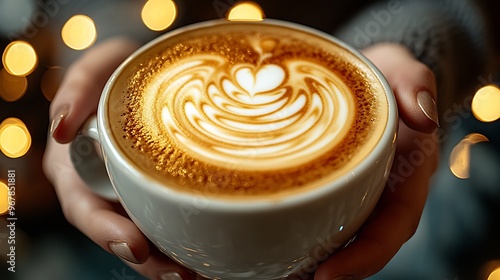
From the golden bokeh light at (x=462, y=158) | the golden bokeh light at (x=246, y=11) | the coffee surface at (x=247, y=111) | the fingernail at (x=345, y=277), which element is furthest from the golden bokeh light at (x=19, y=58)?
the golden bokeh light at (x=462, y=158)

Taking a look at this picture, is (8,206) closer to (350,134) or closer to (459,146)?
(350,134)

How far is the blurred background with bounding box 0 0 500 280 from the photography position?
1.04 m

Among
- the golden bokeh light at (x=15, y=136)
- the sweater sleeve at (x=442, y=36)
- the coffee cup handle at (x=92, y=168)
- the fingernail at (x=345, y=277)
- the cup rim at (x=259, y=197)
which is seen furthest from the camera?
the golden bokeh light at (x=15, y=136)

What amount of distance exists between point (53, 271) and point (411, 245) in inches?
28.2

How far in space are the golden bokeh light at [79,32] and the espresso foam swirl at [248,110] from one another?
0.58 m

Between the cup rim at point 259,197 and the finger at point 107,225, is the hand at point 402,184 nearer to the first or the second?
the cup rim at point 259,197

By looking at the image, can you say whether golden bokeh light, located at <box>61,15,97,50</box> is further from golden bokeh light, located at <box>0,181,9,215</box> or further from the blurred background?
golden bokeh light, located at <box>0,181,9,215</box>

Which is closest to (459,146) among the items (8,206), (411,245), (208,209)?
(411,245)

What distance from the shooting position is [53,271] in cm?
100

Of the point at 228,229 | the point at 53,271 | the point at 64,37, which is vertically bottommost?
the point at 53,271

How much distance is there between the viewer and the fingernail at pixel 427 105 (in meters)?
0.69

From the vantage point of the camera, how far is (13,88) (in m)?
1.16

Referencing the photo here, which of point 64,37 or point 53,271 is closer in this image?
point 53,271

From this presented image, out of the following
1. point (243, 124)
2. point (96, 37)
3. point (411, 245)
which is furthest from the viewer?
point (96, 37)
